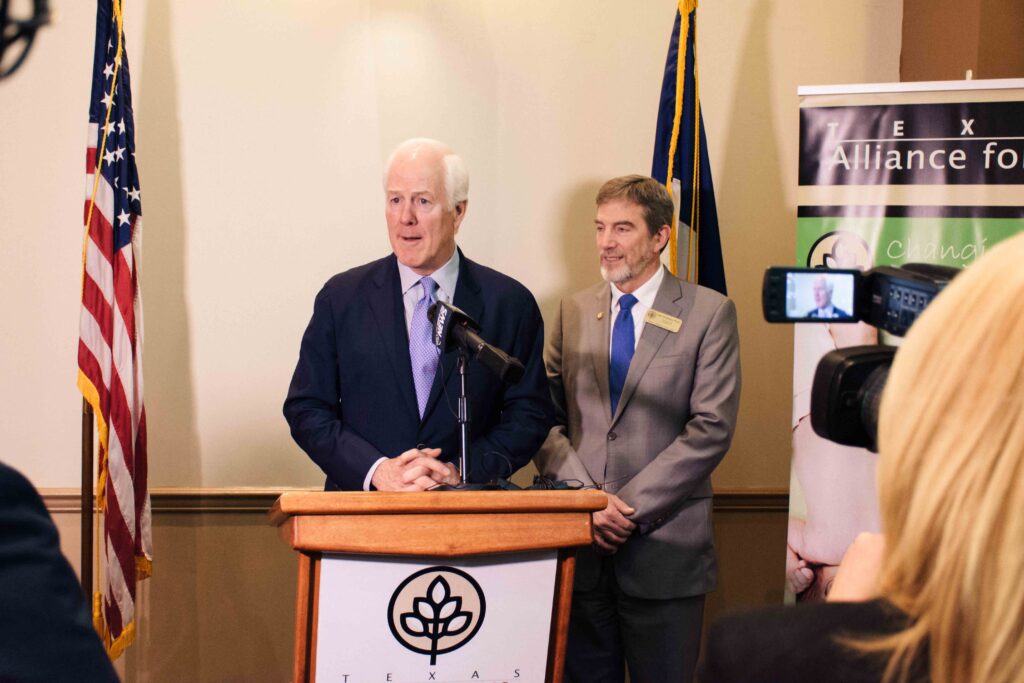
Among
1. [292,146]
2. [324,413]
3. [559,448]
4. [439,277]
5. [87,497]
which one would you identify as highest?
[292,146]

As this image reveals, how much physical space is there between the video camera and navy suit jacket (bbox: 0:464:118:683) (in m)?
0.71

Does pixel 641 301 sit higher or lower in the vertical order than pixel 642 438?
higher

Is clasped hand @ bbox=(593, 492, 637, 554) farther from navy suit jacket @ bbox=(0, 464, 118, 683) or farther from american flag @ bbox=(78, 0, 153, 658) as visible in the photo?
navy suit jacket @ bbox=(0, 464, 118, 683)

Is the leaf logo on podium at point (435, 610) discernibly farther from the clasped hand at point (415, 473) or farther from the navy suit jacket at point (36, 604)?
the navy suit jacket at point (36, 604)

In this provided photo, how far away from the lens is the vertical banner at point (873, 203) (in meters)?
3.45

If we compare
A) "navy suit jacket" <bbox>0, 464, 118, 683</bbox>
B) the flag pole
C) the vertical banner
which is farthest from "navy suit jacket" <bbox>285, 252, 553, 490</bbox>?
"navy suit jacket" <bbox>0, 464, 118, 683</bbox>

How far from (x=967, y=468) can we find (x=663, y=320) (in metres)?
2.67

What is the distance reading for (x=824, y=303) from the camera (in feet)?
4.05

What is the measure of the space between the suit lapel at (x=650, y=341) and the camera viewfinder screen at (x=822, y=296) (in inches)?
84.6

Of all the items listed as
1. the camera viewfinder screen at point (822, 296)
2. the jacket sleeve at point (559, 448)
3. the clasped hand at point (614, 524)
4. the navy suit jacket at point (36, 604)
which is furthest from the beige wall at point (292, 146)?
the navy suit jacket at point (36, 604)

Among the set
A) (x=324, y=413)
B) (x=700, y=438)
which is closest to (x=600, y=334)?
(x=700, y=438)

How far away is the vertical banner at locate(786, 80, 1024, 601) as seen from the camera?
11.3 ft

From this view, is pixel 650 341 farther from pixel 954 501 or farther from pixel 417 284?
pixel 954 501

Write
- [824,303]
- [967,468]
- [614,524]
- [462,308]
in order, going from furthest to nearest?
1. [614,524]
2. [462,308]
3. [824,303]
4. [967,468]
